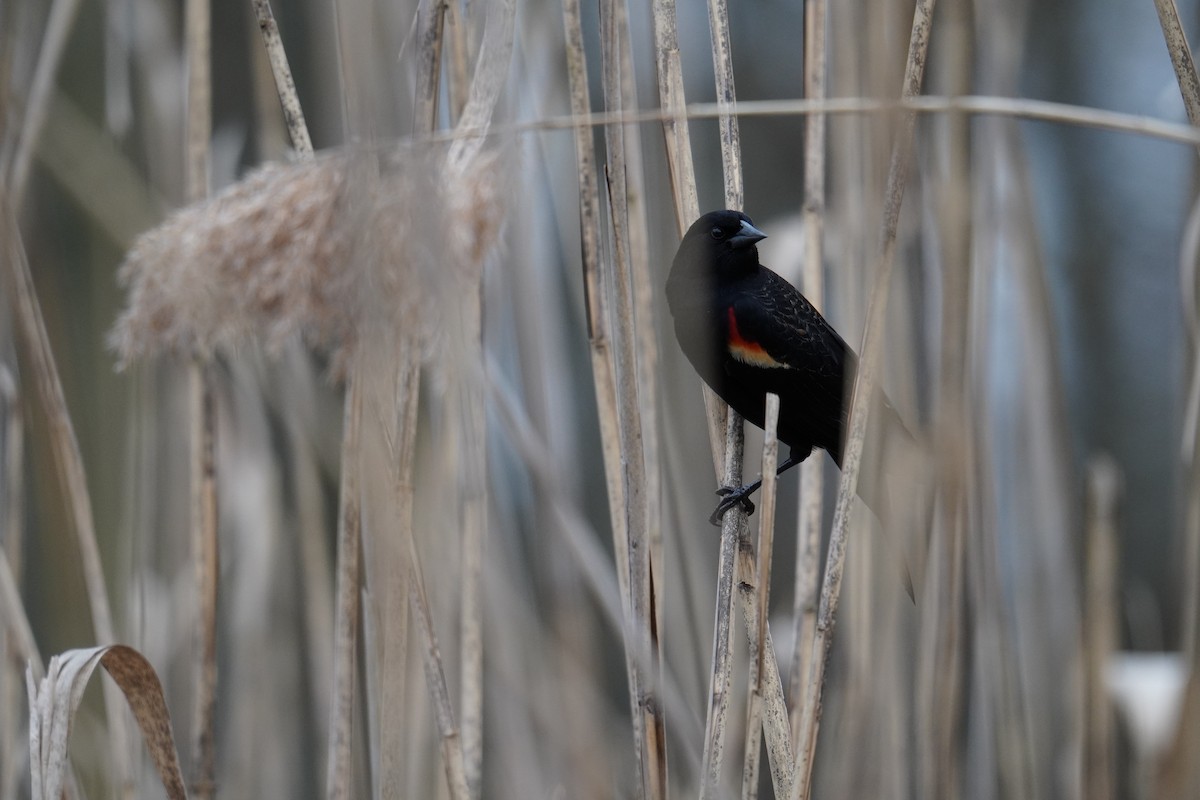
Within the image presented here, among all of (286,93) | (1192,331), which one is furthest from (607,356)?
(1192,331)

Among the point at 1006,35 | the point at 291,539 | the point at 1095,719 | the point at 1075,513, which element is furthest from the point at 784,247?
the point at 291,539

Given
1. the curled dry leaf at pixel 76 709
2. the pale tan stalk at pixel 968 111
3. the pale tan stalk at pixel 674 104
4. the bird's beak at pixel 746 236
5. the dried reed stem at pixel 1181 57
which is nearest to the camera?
the pale tan stalk at pixel 968 111

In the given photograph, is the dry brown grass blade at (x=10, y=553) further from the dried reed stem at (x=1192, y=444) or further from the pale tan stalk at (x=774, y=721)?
the dried reed stem at (x=1192, y=444)

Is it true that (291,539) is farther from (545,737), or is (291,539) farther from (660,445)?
(660,445)

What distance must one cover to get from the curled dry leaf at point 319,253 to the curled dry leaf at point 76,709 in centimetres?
27

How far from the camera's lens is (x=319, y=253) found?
0.87 meters

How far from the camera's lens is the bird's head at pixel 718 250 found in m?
1.54

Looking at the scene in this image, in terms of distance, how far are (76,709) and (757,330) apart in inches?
40.8

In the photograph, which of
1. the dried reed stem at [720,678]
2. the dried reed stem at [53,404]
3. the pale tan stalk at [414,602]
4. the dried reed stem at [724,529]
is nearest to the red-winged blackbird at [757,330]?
the dried reed stem at [724,529]

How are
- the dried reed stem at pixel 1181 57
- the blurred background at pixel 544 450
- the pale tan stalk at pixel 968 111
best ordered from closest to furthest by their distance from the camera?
the pale tan stalk at pixel 968 111, the dried reed stem at pixel 1181 57, the blurred background at pixel 544 450

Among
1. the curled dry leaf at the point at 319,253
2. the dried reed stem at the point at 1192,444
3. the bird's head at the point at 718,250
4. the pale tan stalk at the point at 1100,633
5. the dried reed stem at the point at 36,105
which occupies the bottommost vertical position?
the pale tan stalk at the point at 1100,633

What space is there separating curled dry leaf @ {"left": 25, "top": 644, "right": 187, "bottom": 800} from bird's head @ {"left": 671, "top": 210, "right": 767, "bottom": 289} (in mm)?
882

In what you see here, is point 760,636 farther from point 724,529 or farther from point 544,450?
point 544,450

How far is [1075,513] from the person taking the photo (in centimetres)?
163
